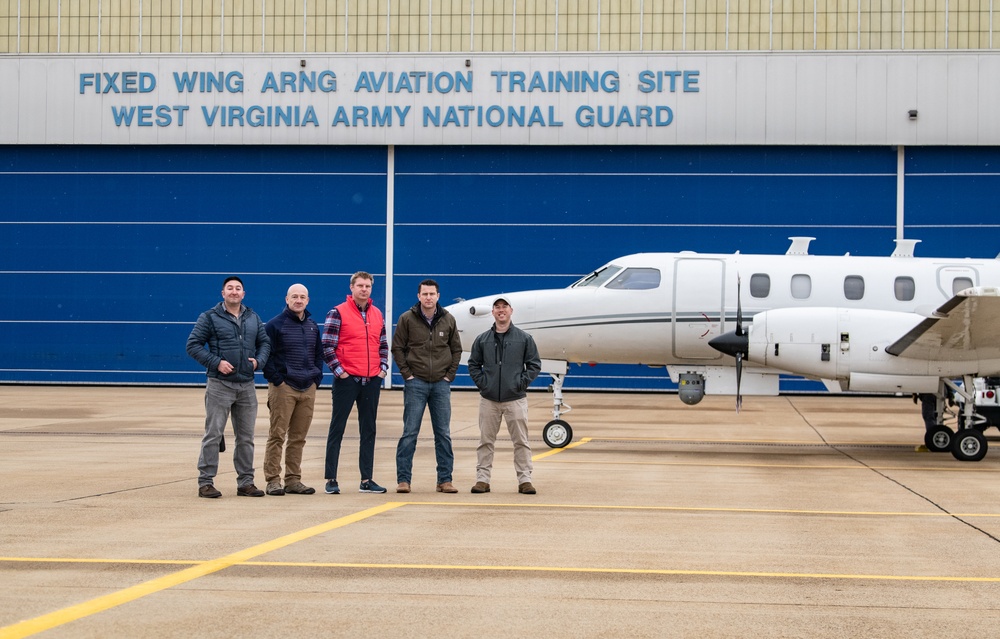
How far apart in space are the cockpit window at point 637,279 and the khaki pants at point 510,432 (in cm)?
751

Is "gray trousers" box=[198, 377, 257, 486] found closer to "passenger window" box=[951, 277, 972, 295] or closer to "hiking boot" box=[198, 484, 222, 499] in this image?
"hiking boot" box=[198, 484, 222, 499]

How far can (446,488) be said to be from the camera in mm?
12164

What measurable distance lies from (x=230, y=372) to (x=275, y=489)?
130cm

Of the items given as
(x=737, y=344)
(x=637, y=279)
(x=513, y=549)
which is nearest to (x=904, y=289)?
(x=737, y=344)

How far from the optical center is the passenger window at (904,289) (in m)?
19.9

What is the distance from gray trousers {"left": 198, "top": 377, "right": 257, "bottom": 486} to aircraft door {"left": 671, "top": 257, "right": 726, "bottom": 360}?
9382 millimetres

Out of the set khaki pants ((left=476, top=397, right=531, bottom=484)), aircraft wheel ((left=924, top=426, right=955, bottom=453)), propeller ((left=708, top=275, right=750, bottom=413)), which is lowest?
aircraft wheel ((left=924, top=426, right=955, bottom=453))

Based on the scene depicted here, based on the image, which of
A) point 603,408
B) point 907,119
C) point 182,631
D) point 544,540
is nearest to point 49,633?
point 182,631

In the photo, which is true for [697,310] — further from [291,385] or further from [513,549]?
[513,549]

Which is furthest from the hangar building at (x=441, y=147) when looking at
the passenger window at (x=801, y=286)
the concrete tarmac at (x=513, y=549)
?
the concrete tarmac at (x=513, y=549)

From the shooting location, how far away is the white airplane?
17.4m

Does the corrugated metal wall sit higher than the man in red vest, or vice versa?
the corrugated metal wall

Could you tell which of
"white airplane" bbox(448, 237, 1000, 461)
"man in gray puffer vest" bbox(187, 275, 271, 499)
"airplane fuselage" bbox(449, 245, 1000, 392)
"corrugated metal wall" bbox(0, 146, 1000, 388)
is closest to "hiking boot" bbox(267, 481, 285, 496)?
"man in gray puffer vest" bbox(187, 275, 271, 499)

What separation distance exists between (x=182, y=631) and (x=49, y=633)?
626 millimetres
